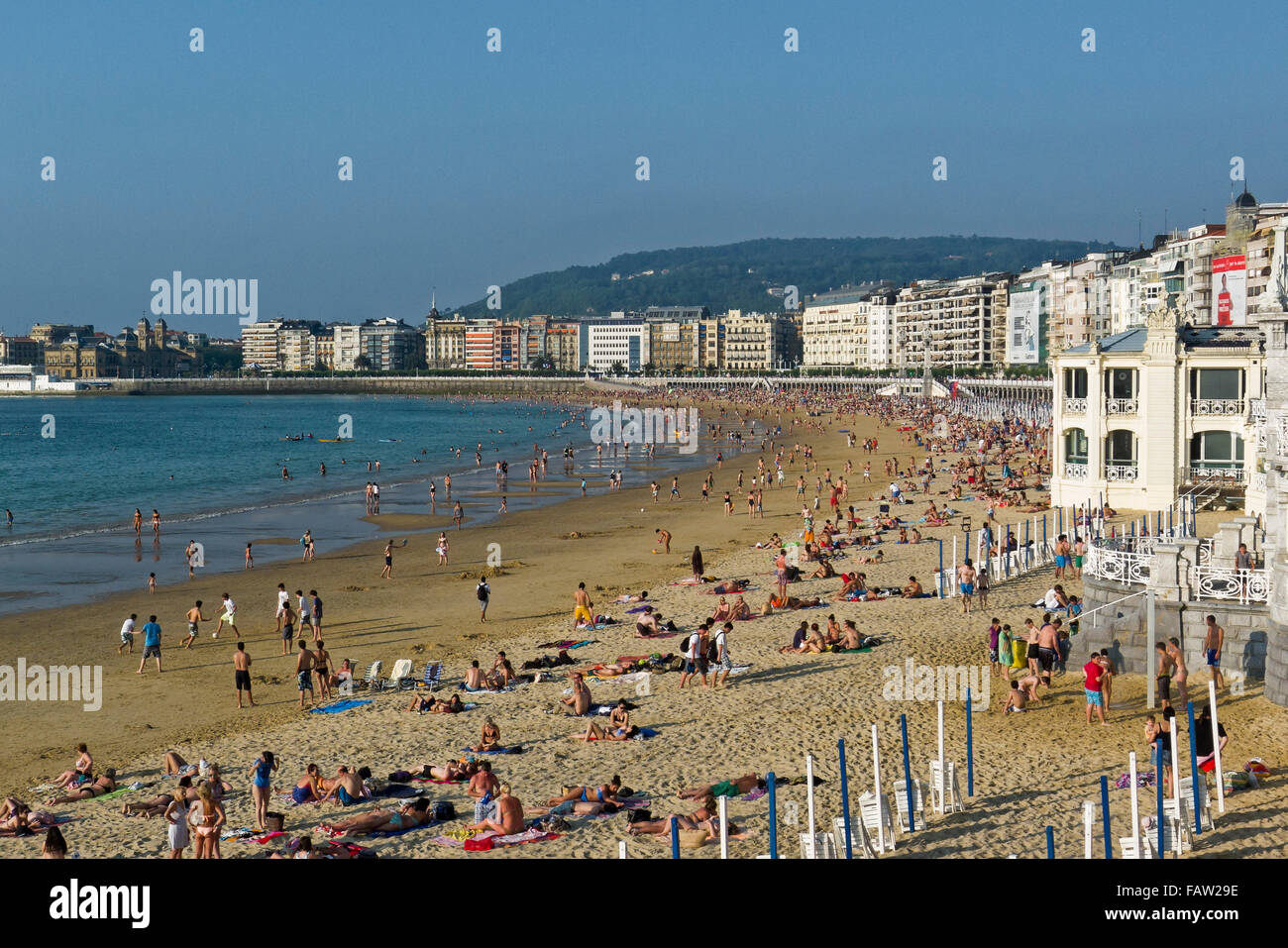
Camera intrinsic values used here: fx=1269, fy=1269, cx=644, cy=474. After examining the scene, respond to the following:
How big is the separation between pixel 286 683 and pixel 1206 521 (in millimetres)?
19425

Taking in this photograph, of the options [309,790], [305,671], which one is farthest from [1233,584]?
[305,671]

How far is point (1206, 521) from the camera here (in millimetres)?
27469

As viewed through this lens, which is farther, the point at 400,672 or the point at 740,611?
the point at 740,611

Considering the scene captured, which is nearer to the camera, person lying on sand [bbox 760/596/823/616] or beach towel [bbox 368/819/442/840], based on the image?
beach towel [bbox 368/819/442/840]

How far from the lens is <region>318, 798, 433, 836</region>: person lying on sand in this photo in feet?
41.7

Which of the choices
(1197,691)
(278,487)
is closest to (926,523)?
(1197,691)

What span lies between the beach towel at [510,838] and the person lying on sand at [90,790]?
4.71 meters

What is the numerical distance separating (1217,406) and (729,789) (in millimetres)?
21664

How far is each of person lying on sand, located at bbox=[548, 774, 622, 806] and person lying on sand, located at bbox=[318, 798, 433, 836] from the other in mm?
1338

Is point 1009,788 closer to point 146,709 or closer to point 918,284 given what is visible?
point 146,709

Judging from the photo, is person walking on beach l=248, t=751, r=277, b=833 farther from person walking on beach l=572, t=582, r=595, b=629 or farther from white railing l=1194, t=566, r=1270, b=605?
white railing l=1194, t=566, r=1270, b=605

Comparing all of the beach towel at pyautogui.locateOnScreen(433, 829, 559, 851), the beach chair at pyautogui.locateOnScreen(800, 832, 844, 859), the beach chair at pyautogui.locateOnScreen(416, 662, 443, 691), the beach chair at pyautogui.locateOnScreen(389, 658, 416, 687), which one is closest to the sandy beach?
the beach towel at pyautogui.locateOnScreen(433, 829, 559, 851)

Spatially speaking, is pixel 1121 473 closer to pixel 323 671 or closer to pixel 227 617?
pixel 323 671

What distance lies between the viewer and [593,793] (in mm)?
13258
